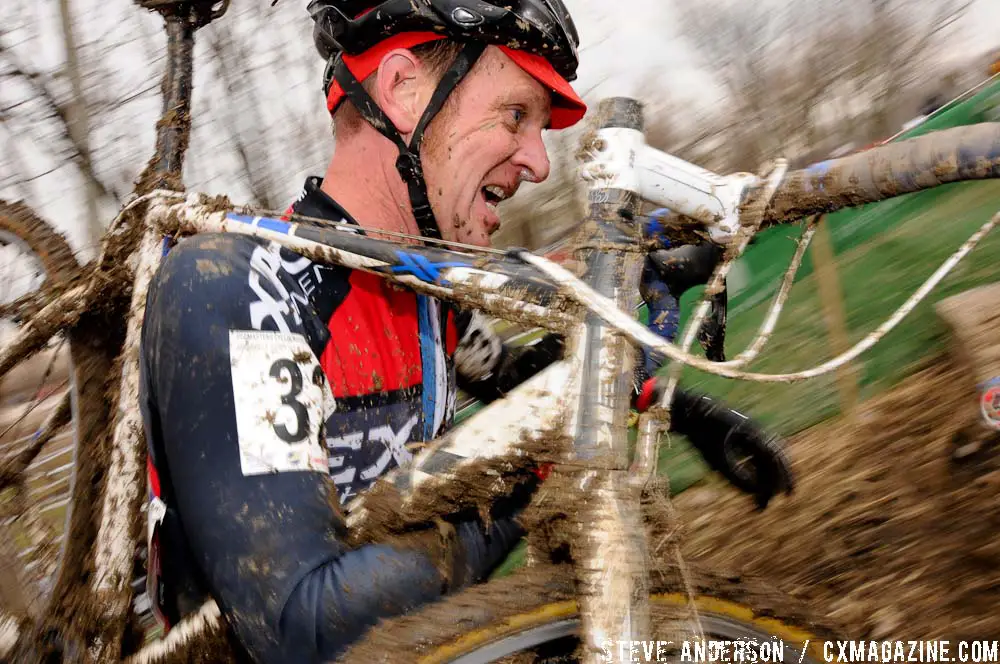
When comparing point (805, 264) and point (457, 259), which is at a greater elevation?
point (805, 264)

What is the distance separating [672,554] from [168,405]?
3.17 ft

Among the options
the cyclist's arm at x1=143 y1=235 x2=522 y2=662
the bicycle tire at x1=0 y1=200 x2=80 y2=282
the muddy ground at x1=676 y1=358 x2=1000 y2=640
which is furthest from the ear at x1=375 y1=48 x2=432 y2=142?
the muddy ground at x1=676 y1=358 x2=1000 y2=640

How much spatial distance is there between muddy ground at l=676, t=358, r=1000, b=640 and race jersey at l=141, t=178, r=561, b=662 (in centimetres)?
112

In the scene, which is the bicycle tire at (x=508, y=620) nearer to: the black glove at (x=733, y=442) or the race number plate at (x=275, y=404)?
the race number plate at (x=275, y=404)

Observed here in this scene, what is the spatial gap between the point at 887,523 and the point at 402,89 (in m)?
2.36

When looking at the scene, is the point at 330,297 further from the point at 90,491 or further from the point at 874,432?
the point at 874,432

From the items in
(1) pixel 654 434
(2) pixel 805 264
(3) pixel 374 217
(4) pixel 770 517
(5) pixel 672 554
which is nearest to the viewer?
(5) pixel 672 554

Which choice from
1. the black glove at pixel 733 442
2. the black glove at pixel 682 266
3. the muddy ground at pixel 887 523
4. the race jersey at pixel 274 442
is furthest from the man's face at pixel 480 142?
the muddy ground at pixel 887 523

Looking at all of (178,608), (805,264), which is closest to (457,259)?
(178,608)

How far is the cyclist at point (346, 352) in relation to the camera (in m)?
1.28

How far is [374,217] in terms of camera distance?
2078mm

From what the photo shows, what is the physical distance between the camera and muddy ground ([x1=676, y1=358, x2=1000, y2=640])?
2367mm

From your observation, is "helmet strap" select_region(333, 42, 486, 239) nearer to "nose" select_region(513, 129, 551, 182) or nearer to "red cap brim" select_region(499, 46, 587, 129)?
"red cap brim" select_region(499, 46, 587, 129)

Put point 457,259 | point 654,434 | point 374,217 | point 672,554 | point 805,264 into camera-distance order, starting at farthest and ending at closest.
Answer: point 805,264, point 374,217, point 457,259, point 654,434, point 672,554
